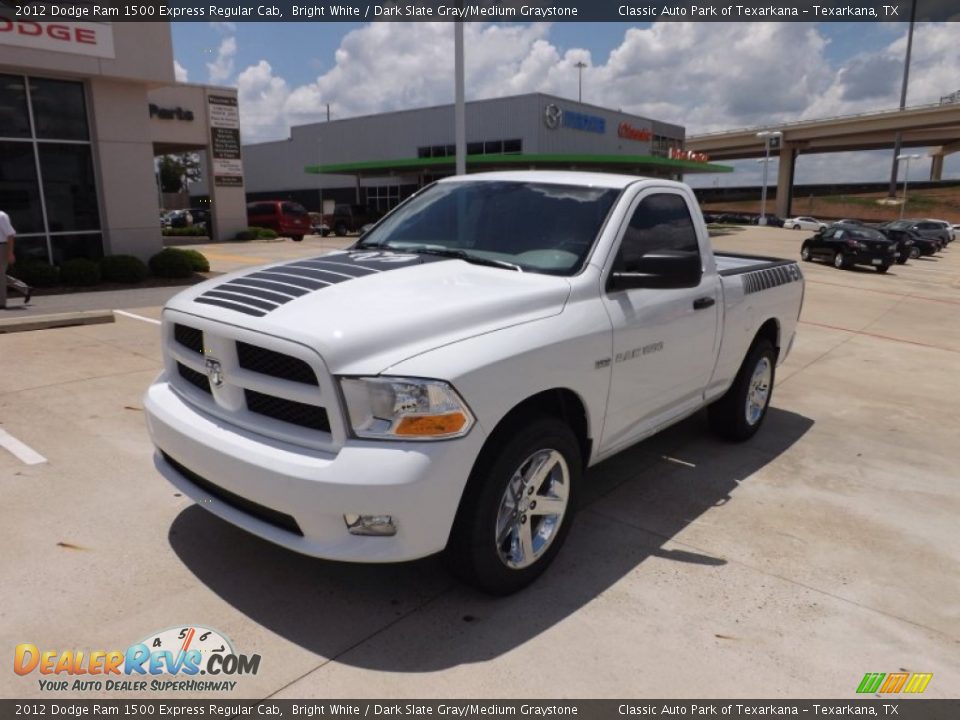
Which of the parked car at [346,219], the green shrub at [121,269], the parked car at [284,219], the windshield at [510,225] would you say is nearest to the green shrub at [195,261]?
the green shrub at [121,269]

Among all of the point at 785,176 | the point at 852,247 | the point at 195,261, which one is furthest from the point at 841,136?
the point at 195,261

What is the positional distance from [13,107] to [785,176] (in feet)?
274

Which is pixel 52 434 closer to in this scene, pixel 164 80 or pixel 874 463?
pixel 874 463

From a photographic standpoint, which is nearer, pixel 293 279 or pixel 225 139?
pixel 293 279

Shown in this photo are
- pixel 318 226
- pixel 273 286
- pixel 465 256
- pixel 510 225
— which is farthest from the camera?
pixel 318 226

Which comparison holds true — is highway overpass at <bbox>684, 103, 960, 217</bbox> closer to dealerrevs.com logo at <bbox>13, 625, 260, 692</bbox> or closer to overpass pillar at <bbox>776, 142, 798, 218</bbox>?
overpass pillar at <bbox>776, 142, 798, 218</bbox>

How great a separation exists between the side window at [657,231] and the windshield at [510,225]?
200mm

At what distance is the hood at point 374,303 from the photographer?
9.31ft

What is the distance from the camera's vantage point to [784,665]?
2.94 meters

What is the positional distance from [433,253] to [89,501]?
8.04 feet

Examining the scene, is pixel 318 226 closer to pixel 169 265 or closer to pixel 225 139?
pixel 225 139

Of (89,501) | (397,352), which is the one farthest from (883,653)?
(89,501)

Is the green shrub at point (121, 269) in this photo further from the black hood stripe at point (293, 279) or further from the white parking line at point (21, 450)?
the black hood stripe at point (293, 279)
